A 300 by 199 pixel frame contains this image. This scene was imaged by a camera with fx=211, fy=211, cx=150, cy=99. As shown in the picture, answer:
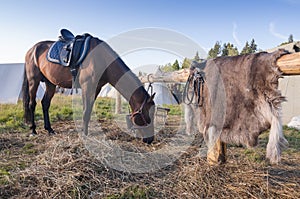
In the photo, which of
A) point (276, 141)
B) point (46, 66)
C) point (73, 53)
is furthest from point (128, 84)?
point (276, 141)

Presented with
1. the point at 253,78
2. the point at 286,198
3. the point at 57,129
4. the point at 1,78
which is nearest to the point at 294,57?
the point at 253,78

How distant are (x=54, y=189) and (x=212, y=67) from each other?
1.57 meters

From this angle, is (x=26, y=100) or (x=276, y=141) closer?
(x=276, y=141)

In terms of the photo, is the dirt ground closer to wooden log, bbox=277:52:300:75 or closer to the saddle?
wooden log, bbox=277:52:300:75

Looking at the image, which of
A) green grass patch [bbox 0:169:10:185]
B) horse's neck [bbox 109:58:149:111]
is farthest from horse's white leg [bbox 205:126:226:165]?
green grass patch [bbox 0:169:10:185]

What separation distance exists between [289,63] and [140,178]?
55.6 inches

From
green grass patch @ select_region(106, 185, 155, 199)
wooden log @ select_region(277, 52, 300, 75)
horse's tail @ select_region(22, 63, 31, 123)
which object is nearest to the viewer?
wooden log @ select_region(277, 52, 300, 75)

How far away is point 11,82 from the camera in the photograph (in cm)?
1233

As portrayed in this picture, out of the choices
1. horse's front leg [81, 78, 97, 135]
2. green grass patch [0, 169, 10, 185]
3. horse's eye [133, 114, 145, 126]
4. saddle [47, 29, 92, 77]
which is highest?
saddle [47, 29, 92, 77]

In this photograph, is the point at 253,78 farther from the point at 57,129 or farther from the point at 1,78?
the point at 1,78

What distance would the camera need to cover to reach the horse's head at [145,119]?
264 centimetres

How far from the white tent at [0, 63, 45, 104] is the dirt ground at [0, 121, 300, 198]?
35.8 feet

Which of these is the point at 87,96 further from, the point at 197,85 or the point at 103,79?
the point at 197,85

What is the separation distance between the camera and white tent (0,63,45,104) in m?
11.5
